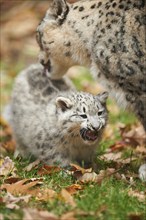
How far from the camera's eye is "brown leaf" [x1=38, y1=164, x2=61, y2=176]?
6582mm

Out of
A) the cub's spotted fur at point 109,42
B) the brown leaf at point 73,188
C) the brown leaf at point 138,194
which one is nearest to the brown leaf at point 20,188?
the brown leaf at point 73,188

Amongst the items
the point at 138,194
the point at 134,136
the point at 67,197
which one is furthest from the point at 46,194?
the point at 134,136

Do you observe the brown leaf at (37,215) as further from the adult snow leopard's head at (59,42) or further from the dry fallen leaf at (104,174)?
the adult snow leopard's head at (59,42)

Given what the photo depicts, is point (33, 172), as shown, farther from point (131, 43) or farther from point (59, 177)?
point (131, 43)

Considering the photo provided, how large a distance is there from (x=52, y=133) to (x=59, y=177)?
0.71 m

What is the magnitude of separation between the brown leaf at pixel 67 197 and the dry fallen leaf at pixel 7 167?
1069 mm

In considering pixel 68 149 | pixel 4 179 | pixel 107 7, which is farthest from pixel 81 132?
pixel 107 7

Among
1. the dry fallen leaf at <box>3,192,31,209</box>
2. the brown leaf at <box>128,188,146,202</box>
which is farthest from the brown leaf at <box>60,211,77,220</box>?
the brown leaf at <box>128,188,146,202</box>

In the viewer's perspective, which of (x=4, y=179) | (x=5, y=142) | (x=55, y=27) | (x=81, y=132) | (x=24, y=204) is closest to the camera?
(x=24, y=204)

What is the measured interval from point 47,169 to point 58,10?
1985mm

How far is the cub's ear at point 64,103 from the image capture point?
6.79 metres

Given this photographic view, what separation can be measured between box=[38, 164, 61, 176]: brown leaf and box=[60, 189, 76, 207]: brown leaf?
95cm

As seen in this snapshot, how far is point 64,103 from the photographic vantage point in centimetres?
686

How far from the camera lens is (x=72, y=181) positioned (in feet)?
21.0
